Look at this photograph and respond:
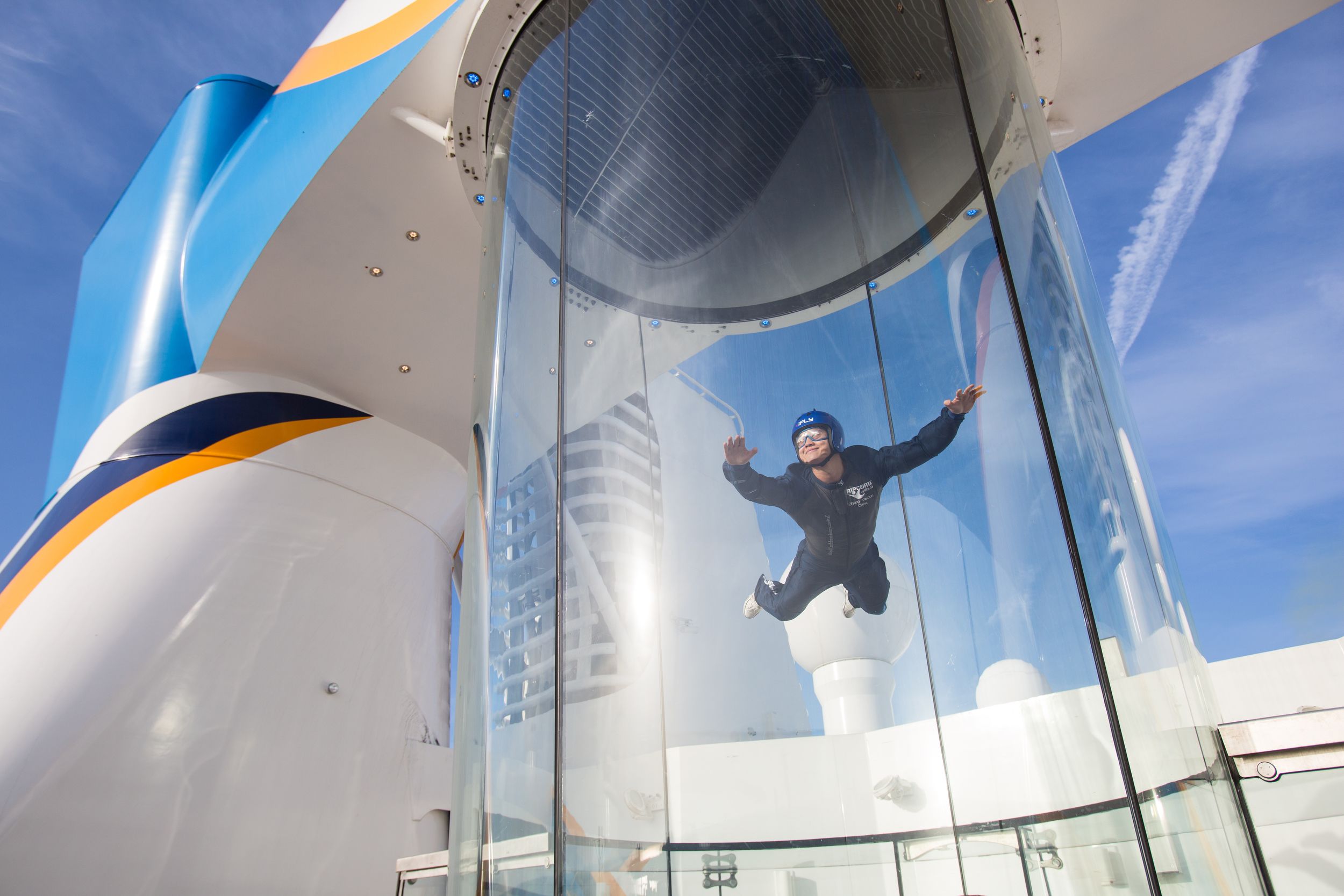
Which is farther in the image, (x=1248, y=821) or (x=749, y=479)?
(x=749, y=479)

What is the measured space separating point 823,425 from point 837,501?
0.15m

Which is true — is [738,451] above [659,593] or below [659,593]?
above

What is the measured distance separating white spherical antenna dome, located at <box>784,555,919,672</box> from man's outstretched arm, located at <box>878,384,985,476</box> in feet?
0.55

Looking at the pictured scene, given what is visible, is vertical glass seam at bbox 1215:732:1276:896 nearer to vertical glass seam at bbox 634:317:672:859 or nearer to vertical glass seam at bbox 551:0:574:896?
vertical glass seam at bbox 634:317:672:859

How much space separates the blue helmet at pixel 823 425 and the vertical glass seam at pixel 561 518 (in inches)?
18.2

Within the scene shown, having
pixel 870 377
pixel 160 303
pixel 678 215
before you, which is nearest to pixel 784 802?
pixel 870 377

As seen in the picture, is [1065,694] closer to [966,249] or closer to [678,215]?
[966,249]

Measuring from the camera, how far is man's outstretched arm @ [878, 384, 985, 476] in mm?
1447

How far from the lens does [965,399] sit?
1.47m

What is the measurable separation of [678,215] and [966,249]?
1.94 ft

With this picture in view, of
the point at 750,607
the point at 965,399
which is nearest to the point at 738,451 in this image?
the point at 750,607

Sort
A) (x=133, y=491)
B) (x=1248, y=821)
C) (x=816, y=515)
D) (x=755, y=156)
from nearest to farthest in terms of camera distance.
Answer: (x=1248, y=821), (x=816, y=515), (x=755, y=156), (x=133, y=491)

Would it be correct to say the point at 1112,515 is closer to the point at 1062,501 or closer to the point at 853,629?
the point at 1062,501

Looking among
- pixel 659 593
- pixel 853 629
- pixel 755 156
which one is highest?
pixel 755 156
